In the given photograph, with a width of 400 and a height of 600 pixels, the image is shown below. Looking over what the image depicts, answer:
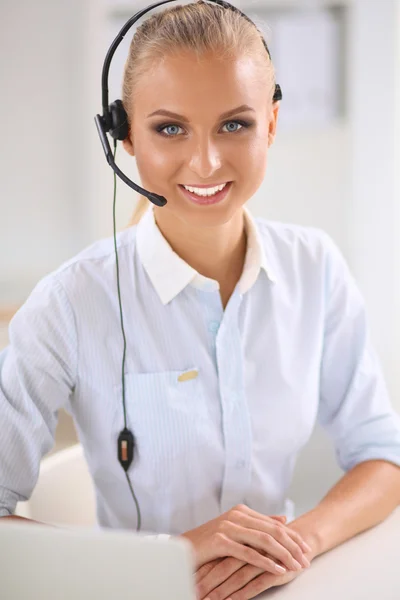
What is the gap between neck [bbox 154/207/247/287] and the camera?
1.14 meters

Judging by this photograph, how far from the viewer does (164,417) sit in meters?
1.10

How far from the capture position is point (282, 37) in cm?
265

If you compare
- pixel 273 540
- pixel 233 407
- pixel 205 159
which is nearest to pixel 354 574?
pixel 273 540

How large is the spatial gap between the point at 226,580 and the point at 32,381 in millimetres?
344

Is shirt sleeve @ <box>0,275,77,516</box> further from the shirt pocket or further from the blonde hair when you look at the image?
the blonde hair

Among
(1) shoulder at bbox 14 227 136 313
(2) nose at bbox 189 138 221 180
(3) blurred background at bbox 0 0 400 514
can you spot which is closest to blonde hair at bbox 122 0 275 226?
(2) nose at bbox 189 138 221 180

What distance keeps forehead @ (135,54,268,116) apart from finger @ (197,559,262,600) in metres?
0.53

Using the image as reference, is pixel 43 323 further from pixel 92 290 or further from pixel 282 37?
pixel 282 37

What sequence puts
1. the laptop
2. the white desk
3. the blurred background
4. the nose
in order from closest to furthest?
the laptop → the white desk → the nose → the blurred background

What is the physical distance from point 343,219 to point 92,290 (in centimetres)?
177

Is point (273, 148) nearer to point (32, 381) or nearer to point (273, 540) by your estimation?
point (32, 381)

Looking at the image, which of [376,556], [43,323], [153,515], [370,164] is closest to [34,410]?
[43,323]

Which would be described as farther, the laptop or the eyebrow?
the eyebrow

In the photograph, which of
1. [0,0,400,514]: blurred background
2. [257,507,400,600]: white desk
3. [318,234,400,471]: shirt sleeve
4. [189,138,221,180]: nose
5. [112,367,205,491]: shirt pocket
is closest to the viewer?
[257,507,400,600]: white desk
